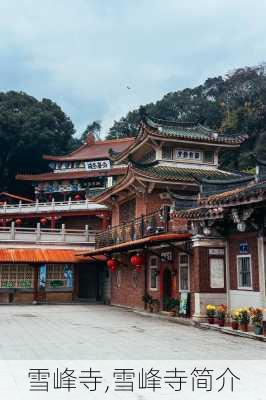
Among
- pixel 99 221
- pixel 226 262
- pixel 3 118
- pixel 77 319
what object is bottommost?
pixel 77 319

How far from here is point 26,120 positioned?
59.9 m

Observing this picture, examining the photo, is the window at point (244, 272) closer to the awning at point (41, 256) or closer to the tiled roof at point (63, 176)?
the awning at point (41, 256)

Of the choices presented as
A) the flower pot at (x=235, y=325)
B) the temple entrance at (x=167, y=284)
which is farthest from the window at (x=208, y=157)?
the flower pot at (x=235, y=325)

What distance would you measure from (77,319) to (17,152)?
4529 centimetres

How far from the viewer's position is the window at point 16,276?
26.8 m

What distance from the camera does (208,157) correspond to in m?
23.7

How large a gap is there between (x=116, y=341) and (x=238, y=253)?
4.97 meters

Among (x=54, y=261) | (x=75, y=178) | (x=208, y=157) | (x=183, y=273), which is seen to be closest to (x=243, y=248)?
(x=183, y=273)

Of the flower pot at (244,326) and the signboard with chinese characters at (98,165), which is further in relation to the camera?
the signboard with chinese characters at (98,165)

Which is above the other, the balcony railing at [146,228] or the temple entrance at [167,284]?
the balcony railing at [146,228]

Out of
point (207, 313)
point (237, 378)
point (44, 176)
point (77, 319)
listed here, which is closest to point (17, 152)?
point (44, 176)

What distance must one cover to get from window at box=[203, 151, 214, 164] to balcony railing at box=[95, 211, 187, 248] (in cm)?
538

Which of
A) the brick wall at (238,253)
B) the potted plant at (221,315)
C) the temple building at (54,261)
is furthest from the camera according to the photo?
the temple building at (54,261)

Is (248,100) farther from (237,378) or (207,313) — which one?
(237,378)
